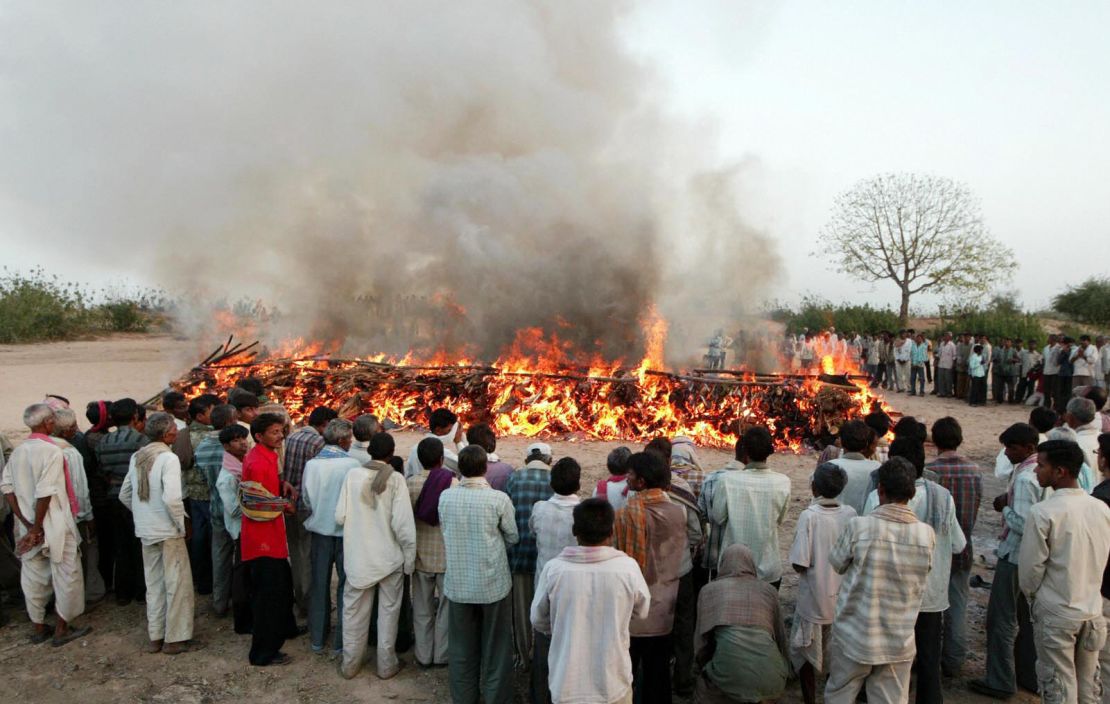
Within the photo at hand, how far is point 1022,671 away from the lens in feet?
15.0

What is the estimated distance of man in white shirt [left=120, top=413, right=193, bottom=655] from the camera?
4.98 metres

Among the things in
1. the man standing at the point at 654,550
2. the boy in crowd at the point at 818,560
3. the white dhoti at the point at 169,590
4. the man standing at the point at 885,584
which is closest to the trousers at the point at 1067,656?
the man standing at the point at 885,584

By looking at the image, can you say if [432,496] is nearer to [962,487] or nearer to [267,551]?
[267,551]

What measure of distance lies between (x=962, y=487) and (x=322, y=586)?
4.60 meters

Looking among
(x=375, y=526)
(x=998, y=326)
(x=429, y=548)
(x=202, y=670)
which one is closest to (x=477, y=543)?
(x=429, y=548)

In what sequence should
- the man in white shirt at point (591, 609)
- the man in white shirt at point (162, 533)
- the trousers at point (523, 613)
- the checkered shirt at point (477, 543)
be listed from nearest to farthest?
the man in white shirt at point (591, 609) < the checkered shirt at point (477, 543) < the trousers at point (523, 613) < the man in white shirt at point (162, 533)

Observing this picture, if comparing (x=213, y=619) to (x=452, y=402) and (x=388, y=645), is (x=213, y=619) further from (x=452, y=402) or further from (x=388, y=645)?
(x=452, y=402)

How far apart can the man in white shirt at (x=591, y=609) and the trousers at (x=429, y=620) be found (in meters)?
1.79

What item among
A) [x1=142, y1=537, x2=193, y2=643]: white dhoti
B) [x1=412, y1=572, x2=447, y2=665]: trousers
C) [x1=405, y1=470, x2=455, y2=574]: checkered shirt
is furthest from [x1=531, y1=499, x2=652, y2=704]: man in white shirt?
[x1=142, y1=537, x2=193, y2=643]: white dhoti

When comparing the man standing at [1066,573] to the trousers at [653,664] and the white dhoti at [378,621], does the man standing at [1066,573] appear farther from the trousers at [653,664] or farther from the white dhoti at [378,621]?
the white dhoti at [378,621]

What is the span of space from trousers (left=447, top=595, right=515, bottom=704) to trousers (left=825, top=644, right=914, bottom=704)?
1926 mm

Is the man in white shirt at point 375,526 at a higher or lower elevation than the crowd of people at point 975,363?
lower

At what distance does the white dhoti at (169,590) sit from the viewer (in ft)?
16.7

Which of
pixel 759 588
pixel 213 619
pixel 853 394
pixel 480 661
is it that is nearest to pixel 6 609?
pixel 213 619
